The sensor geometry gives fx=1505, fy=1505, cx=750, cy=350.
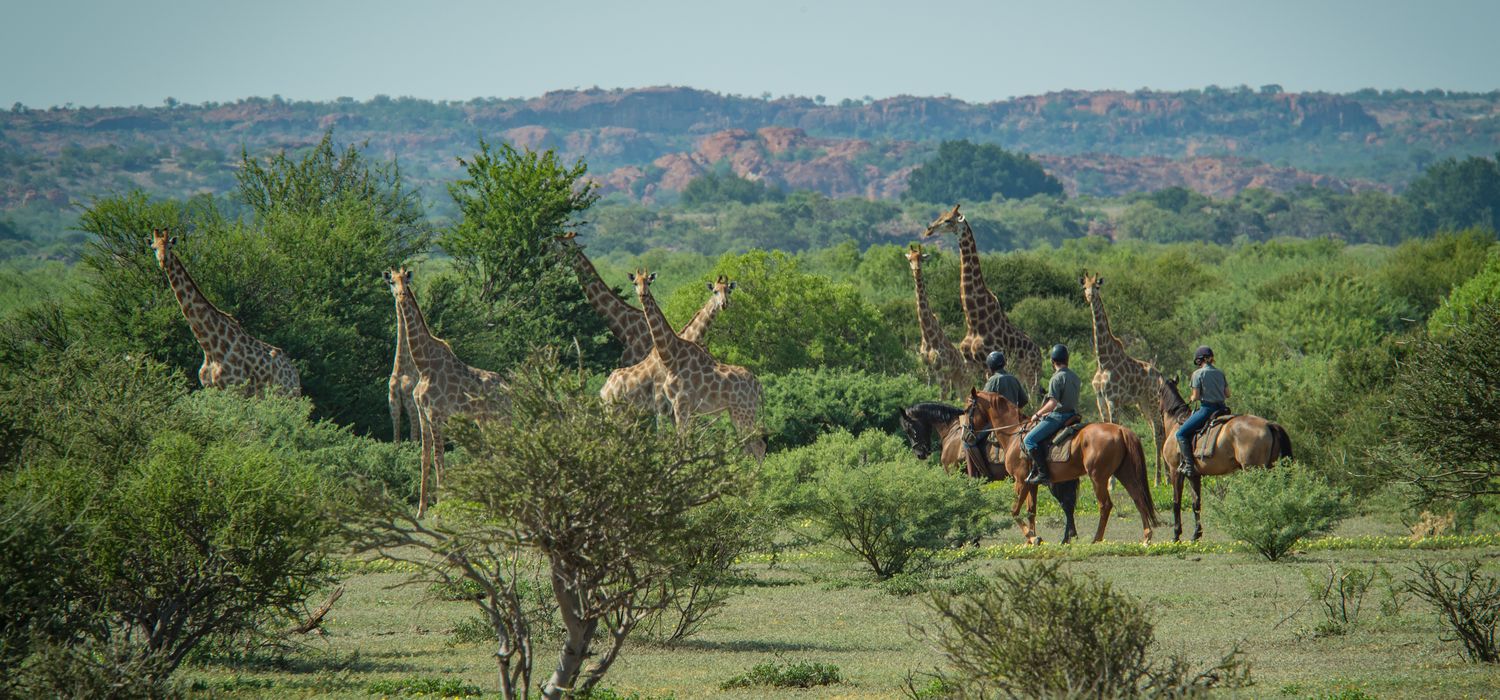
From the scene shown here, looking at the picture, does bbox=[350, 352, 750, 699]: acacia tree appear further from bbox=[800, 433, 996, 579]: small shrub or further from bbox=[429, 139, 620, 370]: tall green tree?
bbox=[429, 139, 620, 370]: tall green tree

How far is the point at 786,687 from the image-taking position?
1115 centimetres

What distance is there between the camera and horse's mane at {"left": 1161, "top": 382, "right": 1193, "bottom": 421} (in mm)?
20297

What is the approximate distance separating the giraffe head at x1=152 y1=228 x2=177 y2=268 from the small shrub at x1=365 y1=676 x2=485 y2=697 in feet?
51.5

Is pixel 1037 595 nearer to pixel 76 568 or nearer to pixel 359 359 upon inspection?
pixel 76 568

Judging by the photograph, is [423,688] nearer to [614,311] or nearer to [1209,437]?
[1209,437]

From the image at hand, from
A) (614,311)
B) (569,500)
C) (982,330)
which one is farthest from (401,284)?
(569,500)

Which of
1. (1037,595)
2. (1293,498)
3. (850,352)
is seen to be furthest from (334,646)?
(850,352)

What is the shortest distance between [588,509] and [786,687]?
9.43 ft

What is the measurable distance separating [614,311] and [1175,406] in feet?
37.8

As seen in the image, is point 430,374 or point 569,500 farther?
point 430,374

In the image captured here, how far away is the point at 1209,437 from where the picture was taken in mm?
19250

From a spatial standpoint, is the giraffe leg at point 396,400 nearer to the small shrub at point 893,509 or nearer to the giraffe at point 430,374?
the giraffe at point 430,374

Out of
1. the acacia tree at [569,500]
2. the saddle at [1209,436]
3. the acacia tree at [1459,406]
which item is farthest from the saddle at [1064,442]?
the acacia tree at [569,500]

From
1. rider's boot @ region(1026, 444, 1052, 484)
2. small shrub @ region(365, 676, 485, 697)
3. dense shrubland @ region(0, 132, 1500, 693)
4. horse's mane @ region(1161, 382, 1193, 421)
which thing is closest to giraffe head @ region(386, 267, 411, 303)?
dense shrubland @ region(0, 132, 1500, 693)
